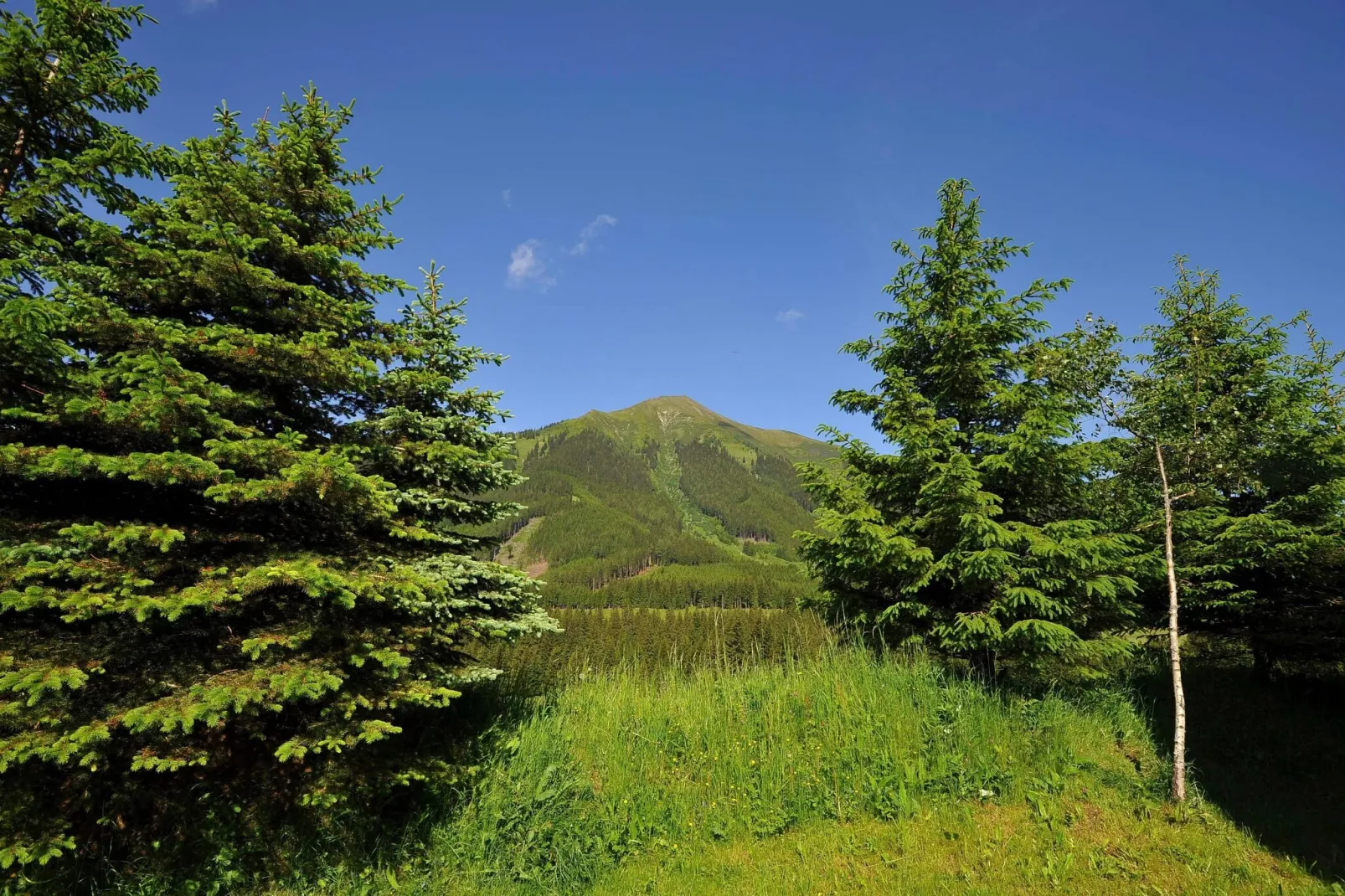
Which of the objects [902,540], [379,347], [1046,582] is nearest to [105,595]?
[379,347]

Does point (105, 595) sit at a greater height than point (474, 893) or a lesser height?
greater

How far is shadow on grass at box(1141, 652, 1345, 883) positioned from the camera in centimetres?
638

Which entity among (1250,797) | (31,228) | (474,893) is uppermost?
(31,228)

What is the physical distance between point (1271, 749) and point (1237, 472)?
16.0 feet

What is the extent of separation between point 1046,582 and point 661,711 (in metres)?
6.25

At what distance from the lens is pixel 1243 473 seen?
8.11 m

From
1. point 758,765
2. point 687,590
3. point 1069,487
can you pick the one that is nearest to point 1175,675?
point 1069,487

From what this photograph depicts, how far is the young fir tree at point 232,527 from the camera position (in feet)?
15.1

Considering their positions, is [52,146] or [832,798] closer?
[52,146]

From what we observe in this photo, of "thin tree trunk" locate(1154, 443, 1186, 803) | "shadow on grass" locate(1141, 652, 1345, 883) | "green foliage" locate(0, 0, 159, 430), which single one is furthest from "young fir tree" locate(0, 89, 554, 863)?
"shadow on grass" locate(1141, 652, 1345, 883)

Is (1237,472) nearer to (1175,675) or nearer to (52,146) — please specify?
(1175,675)

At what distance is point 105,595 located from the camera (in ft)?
14.9

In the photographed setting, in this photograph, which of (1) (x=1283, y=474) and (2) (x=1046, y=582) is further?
(1) (x=1283, y=474)

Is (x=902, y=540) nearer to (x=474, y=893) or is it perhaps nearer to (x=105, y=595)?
(x=474, y=893)
